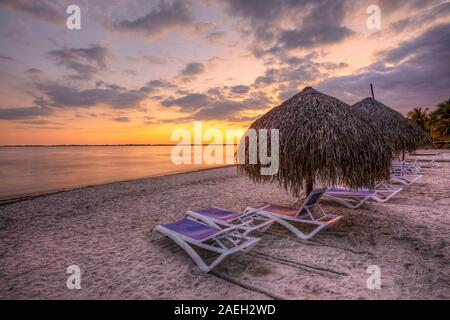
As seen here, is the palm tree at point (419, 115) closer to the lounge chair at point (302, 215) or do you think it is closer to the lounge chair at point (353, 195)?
the lounge chair at point (353, 195)

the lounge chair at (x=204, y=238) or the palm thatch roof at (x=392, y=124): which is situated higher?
the palm thatch roof at (x=392, y=124)

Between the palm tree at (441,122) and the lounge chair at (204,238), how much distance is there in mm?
35357

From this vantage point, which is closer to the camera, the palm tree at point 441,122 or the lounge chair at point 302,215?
the lounge chair at point 302,215

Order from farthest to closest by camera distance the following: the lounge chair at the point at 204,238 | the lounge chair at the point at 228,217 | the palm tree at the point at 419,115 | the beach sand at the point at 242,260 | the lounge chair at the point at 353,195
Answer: the palm tree at the point at 419,115 < the lounge chair at the point at 353,195 < the lounge chair at the point at 228,217 < the lounge chair at the point at 204,238 < the beach sand at the point at 242,260

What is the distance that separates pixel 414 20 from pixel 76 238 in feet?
40.2

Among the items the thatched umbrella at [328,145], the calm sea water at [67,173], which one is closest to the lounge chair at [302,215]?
the thatched umbrella at [328,145]

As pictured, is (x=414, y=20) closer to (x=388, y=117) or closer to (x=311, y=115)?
(x=388, y=117)

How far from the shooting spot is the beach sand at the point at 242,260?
8.80 feet

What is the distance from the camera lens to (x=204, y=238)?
3.23 m

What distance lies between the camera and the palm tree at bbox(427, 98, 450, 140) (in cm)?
2752

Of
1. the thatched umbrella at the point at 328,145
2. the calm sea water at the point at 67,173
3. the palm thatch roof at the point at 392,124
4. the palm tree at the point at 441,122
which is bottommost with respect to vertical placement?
the calm sea water at the point at 67,173
